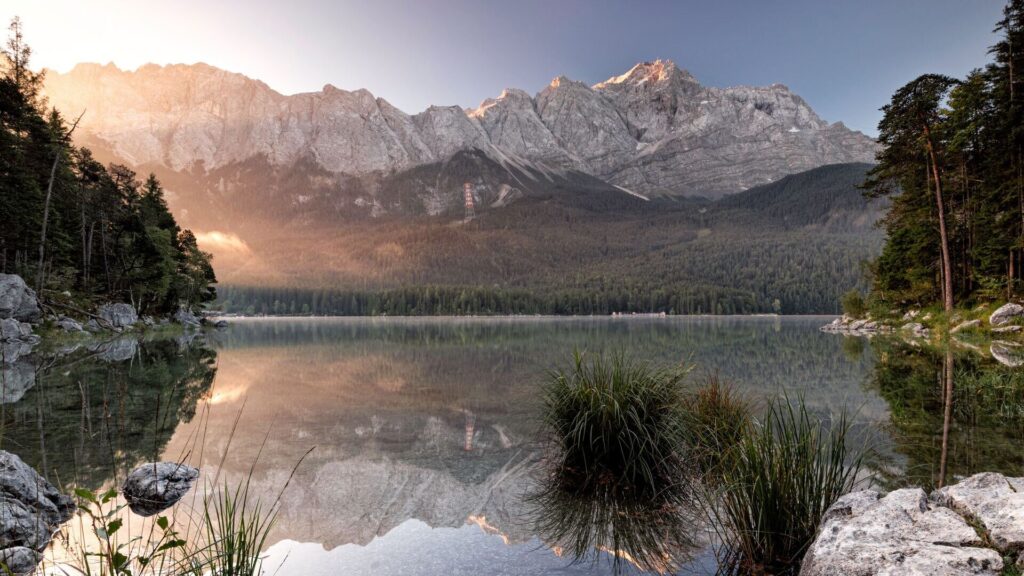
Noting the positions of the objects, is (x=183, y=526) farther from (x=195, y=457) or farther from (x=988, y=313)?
(x=988, y=313)

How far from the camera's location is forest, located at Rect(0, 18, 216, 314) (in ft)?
91.2

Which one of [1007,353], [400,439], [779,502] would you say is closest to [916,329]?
[1007,353]

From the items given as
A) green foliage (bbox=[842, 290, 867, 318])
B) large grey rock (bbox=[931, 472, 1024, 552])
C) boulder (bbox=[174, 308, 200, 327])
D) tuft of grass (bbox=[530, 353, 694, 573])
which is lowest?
boulder (bbox=[174, 308, 200, 327])

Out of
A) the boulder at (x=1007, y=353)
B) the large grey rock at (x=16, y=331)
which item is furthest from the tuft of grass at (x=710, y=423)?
→ the large grey rock at (x=16, y=331)

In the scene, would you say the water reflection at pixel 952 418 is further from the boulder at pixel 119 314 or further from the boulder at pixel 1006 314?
the boulder at pixel 119 314

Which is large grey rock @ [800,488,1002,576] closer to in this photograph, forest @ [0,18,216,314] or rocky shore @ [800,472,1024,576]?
rocky shore @ [800,472,1024,576]

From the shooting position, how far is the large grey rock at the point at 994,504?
3018mm

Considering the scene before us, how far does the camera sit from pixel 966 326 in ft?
79.1

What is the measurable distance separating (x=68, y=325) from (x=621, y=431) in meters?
33.9

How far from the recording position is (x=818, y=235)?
646 ft

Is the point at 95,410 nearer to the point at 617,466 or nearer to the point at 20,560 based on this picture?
the point at 20,560

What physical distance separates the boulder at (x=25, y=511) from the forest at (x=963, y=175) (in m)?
29.9

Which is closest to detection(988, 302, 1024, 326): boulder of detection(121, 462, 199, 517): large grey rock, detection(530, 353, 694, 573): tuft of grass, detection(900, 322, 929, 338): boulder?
detection(900, 322, 929, 338): boulder

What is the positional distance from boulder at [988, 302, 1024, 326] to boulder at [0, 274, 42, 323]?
141 ft
